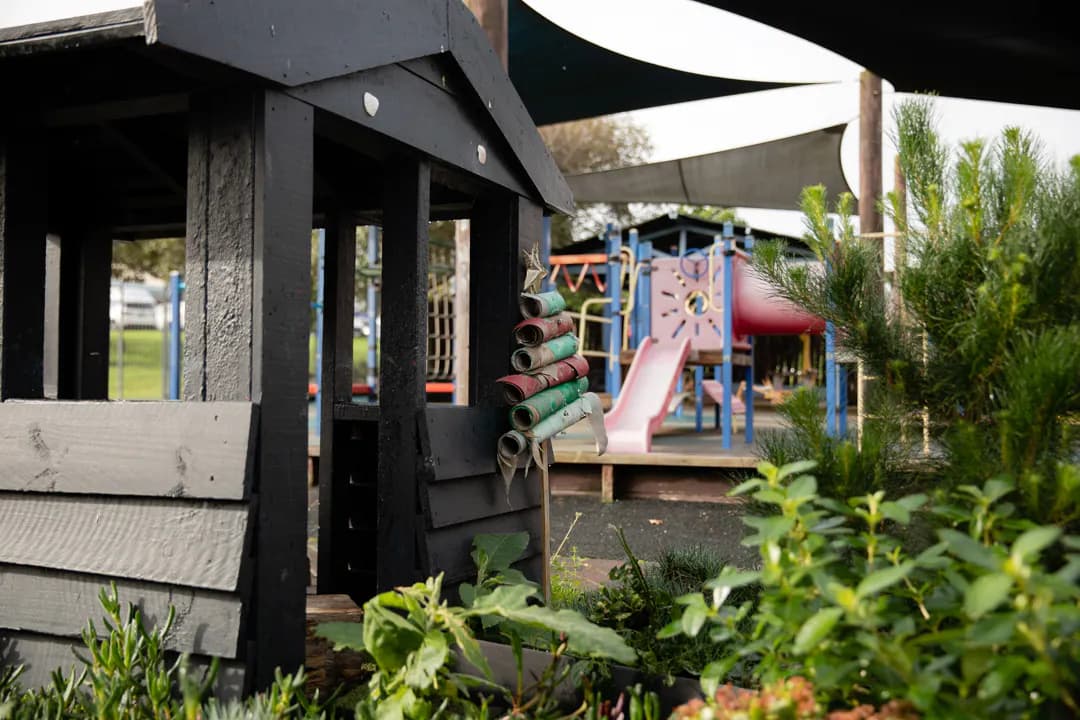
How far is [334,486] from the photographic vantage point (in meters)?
2.96

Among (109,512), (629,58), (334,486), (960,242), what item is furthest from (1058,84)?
(109,512)

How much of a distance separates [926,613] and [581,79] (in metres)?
8.12

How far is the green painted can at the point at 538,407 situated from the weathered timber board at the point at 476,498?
0.20 m

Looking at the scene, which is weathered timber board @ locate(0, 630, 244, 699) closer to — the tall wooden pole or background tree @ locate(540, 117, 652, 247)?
the tall wooden pole

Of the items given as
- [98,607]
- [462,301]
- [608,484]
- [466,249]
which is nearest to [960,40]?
[466,249]

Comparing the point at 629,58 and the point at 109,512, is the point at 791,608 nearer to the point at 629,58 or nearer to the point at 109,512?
the point at 109,512

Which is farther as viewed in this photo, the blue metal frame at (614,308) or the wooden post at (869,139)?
the wooden post at (869,139)

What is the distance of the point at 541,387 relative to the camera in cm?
276

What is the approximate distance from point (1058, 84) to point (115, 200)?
5.80 metres

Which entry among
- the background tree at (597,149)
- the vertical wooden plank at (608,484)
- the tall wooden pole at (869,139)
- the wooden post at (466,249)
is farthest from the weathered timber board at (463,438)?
the background tree at (597,149)

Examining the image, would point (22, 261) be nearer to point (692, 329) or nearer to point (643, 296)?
point (692, 329)

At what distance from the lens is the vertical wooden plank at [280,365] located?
6.09 feet

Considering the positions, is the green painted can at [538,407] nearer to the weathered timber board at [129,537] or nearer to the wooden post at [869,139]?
the weathered timber board at [129,537]

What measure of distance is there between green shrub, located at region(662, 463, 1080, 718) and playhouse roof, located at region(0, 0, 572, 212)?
4.25 feet
